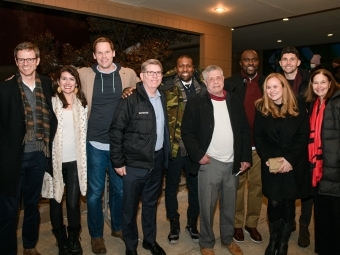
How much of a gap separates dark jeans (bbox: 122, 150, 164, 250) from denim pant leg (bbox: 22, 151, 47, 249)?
80 centimetres

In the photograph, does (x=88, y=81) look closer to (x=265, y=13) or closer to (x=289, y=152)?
(x=289, y=152)

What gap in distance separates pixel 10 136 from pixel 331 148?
2795 mm

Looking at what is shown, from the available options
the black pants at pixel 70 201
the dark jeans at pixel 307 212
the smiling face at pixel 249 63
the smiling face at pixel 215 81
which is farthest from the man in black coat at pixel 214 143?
the black pants at pixel 70 201

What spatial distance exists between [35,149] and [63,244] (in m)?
1.06

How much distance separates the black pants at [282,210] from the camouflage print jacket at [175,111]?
1042 mm

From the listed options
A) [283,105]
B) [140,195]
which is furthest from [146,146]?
[283,105]

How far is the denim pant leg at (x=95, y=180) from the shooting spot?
327cm

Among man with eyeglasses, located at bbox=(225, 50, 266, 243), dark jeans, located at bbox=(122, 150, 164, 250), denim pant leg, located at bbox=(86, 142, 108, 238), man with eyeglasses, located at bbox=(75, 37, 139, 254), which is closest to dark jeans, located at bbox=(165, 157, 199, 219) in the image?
dark jeans, located at bbox=(122, 150, 164, 250)

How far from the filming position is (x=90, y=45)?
699 cm

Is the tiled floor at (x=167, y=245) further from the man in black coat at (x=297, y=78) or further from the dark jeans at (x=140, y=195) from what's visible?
the dark jeans at (x=140, y=195)

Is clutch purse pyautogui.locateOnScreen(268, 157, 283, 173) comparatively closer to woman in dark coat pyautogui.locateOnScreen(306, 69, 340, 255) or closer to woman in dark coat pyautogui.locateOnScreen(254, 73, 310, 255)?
woman in dark coat pyautogui.locateOnScreen(254, 73, 310, 255)

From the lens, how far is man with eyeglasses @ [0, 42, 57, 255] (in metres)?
2.77

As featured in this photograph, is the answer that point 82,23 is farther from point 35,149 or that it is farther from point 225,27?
point 35,149

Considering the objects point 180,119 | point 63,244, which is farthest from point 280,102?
point 63,244
